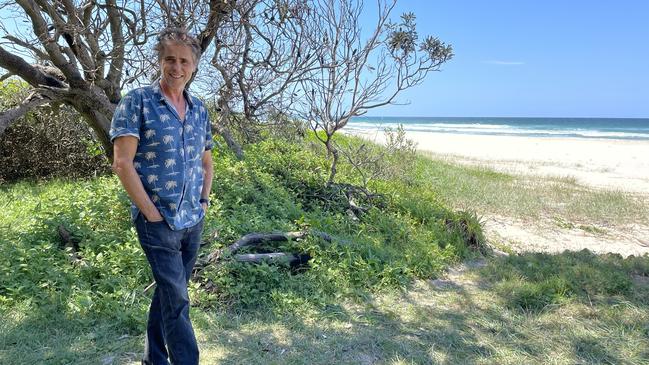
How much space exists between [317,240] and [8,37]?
4.13 meters

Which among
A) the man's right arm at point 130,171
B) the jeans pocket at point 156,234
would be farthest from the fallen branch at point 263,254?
the man's right arm at point 130,171

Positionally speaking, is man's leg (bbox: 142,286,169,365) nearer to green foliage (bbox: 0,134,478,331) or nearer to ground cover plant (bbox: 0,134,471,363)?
ground cover plant (bbox: 0,134,471,363)

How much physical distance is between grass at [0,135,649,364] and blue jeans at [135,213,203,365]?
440 millimetres

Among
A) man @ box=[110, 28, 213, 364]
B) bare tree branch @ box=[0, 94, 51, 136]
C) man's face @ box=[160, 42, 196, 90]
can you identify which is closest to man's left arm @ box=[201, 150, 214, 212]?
man @ box=[110, 28, 213, 364]

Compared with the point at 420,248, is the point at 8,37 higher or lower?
higher

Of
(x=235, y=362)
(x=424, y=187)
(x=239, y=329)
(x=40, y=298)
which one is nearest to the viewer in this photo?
(x=235, y=362)

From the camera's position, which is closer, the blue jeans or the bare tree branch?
the blue jeans

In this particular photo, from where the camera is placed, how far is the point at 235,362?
9.09ft

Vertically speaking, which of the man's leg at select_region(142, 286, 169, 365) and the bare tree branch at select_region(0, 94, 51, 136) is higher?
the bare tree branch at select_region(0, 94, 51, 136)

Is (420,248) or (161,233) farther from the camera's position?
(420,248)

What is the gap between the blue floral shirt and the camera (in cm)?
205

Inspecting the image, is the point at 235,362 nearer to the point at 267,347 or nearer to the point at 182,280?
the point at 267,347

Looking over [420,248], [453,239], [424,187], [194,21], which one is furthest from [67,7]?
[424,187]

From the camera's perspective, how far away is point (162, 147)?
211 cm
